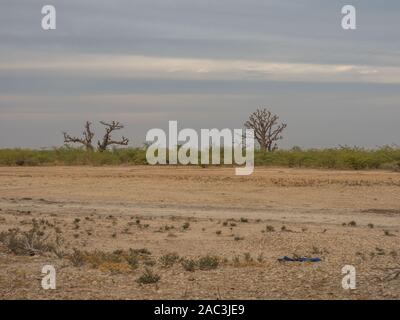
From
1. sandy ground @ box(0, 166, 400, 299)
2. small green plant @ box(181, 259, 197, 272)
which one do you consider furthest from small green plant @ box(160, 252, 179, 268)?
small green plant @ box(181, 259, 197, 272)

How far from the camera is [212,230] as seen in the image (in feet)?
59.1

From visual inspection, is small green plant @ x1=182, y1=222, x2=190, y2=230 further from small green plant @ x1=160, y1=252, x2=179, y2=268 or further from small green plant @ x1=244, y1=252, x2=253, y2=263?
small green plant @ x1=160, y1=252, x2=179, y2=268

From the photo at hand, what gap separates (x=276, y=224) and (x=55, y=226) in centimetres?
529

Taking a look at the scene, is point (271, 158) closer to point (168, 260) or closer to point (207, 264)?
point (168, 260)

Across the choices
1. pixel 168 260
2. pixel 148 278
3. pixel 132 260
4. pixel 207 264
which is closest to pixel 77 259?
pixel 132 260

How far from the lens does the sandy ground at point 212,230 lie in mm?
10781

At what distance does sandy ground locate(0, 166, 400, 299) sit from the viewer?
1078 cm

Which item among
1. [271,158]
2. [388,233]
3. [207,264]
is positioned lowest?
[388,233]

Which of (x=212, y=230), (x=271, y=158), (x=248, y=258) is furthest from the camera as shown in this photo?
(x=271, y=158)

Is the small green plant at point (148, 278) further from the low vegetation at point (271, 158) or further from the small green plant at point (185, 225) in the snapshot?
the low vegetation at point (271, 158)

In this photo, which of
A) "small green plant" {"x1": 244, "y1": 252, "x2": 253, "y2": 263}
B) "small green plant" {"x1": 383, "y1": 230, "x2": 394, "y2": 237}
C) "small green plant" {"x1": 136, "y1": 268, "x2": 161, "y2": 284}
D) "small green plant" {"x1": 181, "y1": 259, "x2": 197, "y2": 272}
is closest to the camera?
"small green plant" {"x1": 136, "y1": 268, "x2": 161, "y2": 284}

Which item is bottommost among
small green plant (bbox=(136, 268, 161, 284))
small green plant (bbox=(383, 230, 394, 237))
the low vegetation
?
small green plant (bbox=(383, 230, 394, 237))

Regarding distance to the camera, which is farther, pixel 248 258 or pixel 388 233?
pixel 388 233

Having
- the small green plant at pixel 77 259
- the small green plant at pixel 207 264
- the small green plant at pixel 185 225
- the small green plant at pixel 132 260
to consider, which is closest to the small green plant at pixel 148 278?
the small green plant at pixel 132 260
